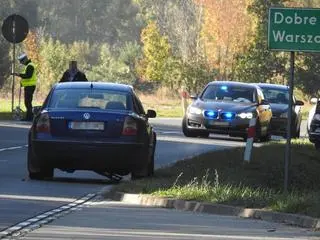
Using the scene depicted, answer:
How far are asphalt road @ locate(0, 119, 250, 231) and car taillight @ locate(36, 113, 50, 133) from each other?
79 cm

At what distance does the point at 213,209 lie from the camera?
13961 mm

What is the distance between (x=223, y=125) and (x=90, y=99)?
1141 cm

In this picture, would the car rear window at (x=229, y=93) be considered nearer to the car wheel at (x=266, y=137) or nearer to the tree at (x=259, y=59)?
the car wheel at (x=266, y=137)

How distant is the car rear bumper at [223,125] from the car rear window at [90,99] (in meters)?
11.1

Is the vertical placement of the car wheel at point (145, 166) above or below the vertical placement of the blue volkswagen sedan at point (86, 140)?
below

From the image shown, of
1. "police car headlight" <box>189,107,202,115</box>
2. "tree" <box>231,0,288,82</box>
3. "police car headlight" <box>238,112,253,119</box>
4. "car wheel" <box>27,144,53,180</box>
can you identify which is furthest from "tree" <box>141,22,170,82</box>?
"car wheel" <box>27,144,53,180</box>

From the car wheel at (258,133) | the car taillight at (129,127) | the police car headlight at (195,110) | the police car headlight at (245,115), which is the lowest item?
the car wheel at (258,133)

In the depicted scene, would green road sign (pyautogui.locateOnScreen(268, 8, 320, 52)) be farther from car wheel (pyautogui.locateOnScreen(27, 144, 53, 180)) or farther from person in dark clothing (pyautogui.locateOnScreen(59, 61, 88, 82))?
person in dark clothing (pyautogui.locateOnScreen(59, 61, 88, 82))

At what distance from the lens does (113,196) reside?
15.3 m

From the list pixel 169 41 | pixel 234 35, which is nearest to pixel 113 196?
pixel 234 35

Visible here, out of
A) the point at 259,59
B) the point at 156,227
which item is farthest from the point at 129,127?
the point at 259,59

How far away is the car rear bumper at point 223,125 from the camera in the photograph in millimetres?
28703

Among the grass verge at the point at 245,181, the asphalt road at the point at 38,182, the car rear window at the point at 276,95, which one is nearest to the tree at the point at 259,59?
the car rear window at the point at 276,95

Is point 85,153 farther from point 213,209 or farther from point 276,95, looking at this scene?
point 276,95
